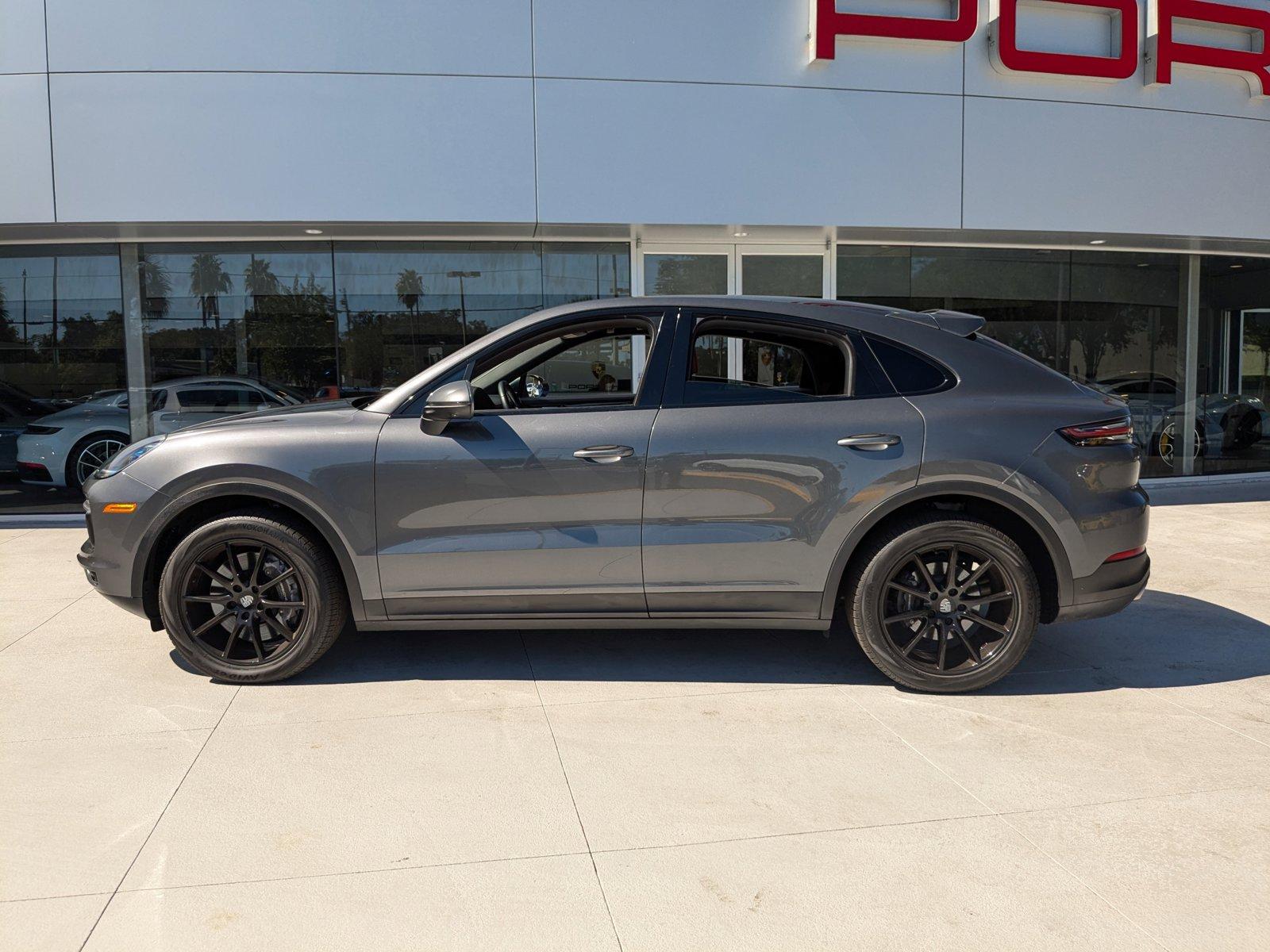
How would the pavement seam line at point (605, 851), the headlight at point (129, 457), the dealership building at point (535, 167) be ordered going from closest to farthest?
the pavement seam line at point (605, 851), the headlight at point (129, 457), the dealership building at point (535, 167)

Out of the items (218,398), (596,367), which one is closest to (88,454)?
(218,398)

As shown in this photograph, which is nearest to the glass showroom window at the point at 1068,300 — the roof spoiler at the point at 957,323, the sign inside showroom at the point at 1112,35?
the sign inside showroom at the point at 1112,35

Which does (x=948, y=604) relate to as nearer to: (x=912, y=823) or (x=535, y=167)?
(x=912, y=823)

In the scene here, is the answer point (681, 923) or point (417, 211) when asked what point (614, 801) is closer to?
point (681, 923)

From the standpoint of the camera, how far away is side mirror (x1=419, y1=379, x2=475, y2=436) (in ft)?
13.7

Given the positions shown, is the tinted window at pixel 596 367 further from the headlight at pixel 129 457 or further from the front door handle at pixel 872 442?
the headlight at pixel 129 457

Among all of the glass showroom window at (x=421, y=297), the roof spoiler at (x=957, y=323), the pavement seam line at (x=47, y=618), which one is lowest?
the pavement seam line at (x=47, y=618)

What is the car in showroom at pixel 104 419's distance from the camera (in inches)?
382

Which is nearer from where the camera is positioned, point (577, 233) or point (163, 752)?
point (163, 752)

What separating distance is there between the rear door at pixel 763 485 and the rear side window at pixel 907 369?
0.05m

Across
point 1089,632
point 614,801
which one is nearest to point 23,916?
point 614,801

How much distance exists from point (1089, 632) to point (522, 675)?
321 centimetres

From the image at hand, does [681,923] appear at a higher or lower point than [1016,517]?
lower

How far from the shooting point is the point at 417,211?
841 cm
